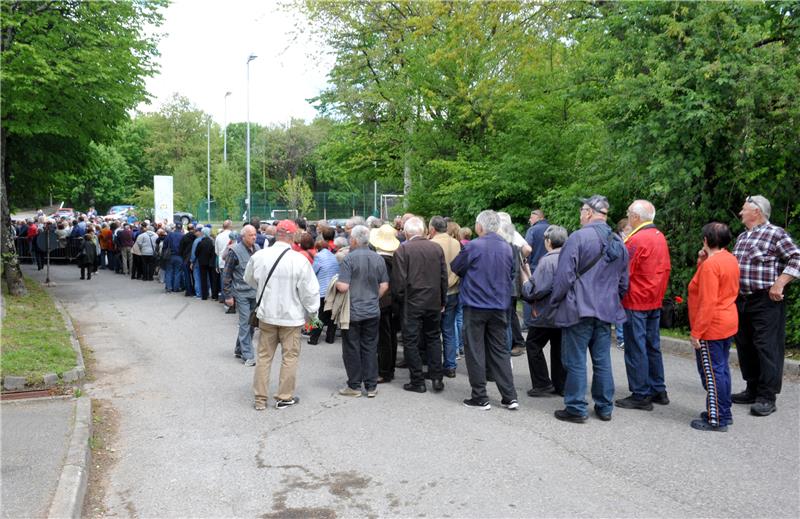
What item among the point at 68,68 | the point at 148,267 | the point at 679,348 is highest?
the point at 68,68

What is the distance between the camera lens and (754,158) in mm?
10102

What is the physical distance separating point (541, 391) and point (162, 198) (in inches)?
1057

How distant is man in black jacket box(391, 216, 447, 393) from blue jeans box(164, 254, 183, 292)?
11773 millimetres

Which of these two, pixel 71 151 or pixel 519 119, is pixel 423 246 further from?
pixel 71 151

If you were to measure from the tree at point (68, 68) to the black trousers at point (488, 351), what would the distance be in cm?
1162

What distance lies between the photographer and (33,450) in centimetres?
593

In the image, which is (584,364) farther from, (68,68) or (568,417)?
(68,68)

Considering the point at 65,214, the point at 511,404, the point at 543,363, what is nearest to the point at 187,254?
the point at 543,363

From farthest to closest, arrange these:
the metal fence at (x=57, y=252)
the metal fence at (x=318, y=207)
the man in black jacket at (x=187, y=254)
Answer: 1. the metal fence at (x=318, y=207)
2. the metal fence at (x=57, y=252)
3. the man in black jacket at (x=187, y=254)

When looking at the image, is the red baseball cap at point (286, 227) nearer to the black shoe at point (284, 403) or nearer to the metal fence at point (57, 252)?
the black shoe at point (284, 403)

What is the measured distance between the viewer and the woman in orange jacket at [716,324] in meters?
6.34

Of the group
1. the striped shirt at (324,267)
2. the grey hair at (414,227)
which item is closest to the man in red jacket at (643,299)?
the grey hair at (414,227)

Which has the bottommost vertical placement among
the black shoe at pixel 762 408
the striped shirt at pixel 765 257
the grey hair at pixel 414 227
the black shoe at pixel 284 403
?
the black shoe at pixel 284 403

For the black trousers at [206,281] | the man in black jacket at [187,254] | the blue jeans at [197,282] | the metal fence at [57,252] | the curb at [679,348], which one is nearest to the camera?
the curb at [679,348]
